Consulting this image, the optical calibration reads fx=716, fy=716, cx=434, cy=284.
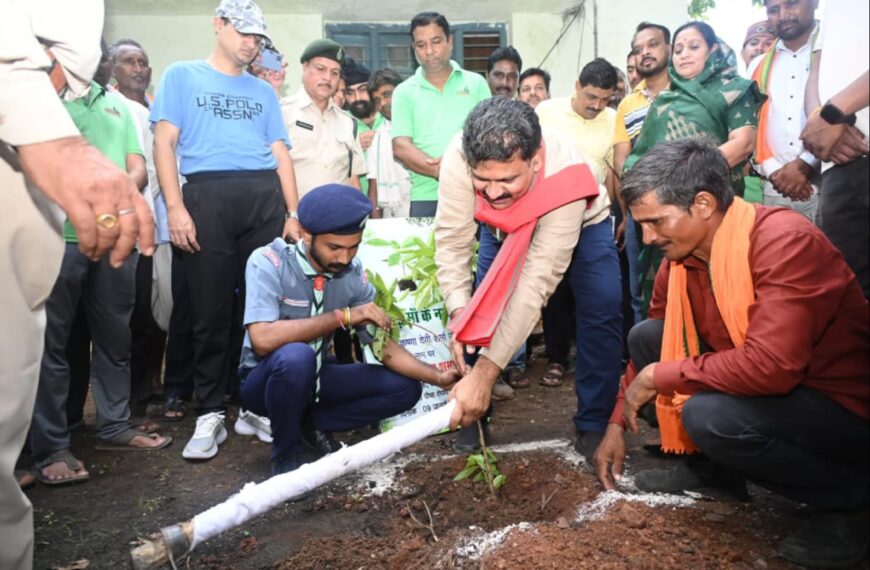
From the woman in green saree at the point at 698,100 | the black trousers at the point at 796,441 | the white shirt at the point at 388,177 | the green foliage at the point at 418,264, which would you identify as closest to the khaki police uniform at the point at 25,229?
the black trousers at the point at 796,441

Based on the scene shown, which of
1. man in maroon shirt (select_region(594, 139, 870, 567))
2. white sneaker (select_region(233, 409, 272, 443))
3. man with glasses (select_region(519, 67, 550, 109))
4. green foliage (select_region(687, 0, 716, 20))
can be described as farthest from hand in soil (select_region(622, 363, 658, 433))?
green foliage (select_region(687, 0, 716, 20))

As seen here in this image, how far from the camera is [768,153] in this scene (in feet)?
6.22

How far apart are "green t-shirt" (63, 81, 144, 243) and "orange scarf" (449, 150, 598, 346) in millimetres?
1875

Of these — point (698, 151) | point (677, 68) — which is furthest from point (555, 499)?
point (677, 68)

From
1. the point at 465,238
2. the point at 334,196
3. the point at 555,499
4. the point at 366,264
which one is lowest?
the point at 555,499

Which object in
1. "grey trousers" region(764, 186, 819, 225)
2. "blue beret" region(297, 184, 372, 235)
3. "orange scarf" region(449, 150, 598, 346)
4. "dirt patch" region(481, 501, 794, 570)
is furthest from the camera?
"blue beret" region(297, 184, 372, 235)

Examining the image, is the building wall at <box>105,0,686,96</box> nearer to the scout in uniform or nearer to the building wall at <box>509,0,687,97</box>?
the building wall at <box>509,0,687,97</box>

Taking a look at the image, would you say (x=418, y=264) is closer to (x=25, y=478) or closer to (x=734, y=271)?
(x=734, y=271)

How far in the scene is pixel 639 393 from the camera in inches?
96.9

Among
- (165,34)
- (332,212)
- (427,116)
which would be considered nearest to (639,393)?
(332,212)

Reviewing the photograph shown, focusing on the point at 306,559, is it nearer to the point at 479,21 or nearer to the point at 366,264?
the point at 366,264

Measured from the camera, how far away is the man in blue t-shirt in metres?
3.66

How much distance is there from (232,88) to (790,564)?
10.9 ft

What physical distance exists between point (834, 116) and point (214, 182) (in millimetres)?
3022
